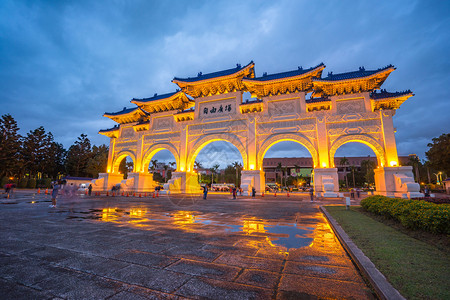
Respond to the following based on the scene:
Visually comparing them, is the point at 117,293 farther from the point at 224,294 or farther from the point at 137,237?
the point at 137,237

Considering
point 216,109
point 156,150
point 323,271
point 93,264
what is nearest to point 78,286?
point 93,264

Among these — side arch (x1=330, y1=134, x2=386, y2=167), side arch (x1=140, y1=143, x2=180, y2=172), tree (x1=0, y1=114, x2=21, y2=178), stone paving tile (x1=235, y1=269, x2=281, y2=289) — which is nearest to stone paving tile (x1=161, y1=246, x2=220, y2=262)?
stone paving tile (x1=235, y1=269, x2=281, y2=289)

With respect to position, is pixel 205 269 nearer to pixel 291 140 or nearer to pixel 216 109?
pixel 291 140

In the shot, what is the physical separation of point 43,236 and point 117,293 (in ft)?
11.9

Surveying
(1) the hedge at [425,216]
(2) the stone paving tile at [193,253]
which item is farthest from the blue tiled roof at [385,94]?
(2) the stone paving tile at [193,253]

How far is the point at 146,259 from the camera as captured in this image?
10.3 ft

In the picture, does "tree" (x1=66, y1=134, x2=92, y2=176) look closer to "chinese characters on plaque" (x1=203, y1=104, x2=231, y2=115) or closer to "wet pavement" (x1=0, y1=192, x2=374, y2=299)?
"chinese characters on plaque" (x1=203, y1=104, x2=231, y2=115)

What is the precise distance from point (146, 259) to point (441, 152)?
3565 cm

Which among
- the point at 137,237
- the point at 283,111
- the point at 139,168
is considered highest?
the point at 283,111

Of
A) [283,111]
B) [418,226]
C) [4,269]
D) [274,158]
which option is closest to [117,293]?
[4,269]

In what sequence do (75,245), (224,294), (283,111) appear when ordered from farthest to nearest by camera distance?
(283,111) → (75,245) → (224,294)

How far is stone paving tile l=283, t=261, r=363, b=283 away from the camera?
2.64m

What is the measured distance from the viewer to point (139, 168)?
85.7 ft

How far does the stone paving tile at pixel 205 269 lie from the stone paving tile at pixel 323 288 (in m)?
0.67
